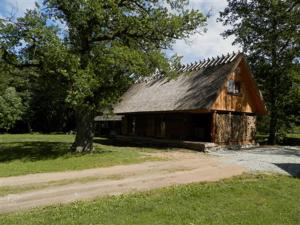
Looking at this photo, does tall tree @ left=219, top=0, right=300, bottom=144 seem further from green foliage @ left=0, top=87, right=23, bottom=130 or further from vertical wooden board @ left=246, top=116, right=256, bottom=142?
green foliage @ left=0, top=87, right=23, bottom=130

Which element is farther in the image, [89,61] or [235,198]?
[89,61]

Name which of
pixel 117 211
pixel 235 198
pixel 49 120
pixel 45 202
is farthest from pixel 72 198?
pixel 49 120

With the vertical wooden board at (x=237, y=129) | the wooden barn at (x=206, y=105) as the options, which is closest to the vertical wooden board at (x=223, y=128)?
the wooden barn at (x=206, y=105)

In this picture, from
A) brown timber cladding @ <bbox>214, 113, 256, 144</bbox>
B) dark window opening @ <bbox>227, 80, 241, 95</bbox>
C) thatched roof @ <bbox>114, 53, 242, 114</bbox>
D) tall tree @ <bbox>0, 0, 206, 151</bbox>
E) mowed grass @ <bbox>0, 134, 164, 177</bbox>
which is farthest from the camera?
dark window opening @ <bbox>227, 80, 241, 95</bbox>

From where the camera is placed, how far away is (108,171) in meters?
15.8

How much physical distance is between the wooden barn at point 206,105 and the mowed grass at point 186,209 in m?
14.1

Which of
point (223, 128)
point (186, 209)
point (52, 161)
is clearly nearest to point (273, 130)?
point (223, 128)

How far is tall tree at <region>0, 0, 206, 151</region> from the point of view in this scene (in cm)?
1955

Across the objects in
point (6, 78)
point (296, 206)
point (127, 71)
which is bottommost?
point (296, 206)

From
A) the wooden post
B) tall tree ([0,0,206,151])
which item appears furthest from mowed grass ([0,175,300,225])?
the wooden post

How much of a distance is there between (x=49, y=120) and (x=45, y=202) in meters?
45.4

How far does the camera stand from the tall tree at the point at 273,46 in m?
33.9

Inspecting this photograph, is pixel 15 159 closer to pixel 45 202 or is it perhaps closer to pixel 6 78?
pixel 45 202

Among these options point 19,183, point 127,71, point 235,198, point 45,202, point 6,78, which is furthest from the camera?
point 6,78
